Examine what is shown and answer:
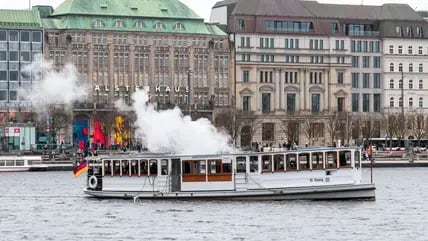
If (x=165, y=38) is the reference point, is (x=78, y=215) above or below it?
below

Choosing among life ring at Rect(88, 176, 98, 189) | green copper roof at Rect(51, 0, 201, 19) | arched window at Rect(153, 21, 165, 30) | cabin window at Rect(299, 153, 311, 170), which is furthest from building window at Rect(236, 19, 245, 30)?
cabin window at Rect(299, 153, 311, 170)

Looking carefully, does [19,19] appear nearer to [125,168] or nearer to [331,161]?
[125,168]

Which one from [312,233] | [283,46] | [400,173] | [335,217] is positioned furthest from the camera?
[283,46]

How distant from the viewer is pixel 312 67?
19100 centimetres

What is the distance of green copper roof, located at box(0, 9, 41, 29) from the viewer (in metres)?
170

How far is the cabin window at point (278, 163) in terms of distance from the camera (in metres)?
88.6

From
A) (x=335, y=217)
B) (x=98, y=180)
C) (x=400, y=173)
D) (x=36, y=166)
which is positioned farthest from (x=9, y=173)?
(x=335, y=217)

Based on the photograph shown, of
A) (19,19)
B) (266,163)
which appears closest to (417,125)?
(19,19)

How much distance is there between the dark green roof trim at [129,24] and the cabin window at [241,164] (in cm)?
8591

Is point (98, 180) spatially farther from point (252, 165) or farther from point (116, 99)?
point (116, 99)

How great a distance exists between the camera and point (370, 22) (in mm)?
196250

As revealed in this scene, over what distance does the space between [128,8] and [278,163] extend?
9252cm

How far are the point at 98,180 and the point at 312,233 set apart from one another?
22.1 metres

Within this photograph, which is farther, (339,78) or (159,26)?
(339,78)
